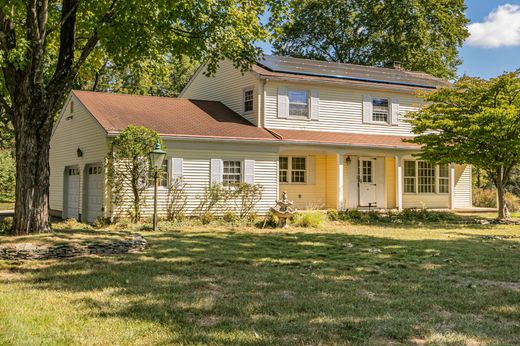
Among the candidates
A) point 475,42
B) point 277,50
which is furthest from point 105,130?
point 475,42

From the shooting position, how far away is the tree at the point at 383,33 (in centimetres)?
3484

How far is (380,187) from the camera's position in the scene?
72.7ft

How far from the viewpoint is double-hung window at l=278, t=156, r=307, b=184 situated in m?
21.2

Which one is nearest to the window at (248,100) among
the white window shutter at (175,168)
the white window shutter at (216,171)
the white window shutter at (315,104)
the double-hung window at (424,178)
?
the white window shutter at (315,104)

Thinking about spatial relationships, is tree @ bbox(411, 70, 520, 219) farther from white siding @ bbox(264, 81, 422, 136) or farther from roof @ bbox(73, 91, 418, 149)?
white siding @ bbox(264, 81, 422, 136)

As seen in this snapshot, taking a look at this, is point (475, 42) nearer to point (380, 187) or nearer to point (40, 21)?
point (380, 187)

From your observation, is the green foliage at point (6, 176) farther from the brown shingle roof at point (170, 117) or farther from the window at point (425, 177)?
the window at point (425, 177)

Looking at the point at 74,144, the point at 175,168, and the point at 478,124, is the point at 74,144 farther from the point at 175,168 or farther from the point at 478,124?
the point at 478,124

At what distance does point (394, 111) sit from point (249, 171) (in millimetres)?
7826

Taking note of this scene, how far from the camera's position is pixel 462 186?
2409 cm

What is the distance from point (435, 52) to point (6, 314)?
34206 mm

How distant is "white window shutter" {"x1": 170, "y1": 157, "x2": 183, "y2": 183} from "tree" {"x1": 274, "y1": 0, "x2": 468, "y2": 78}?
21.4 m

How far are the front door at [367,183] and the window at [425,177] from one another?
2.40 metres

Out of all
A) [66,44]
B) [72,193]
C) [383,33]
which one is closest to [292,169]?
[72,193]
